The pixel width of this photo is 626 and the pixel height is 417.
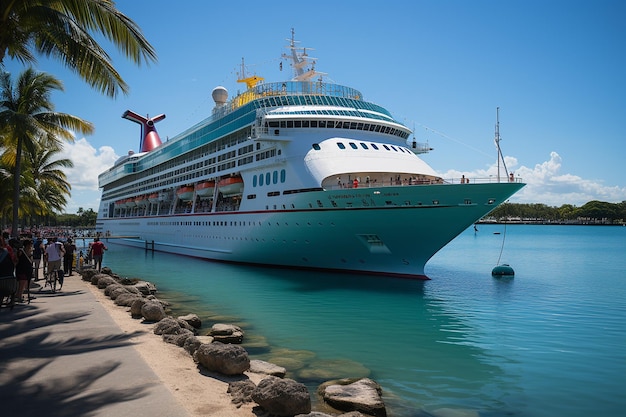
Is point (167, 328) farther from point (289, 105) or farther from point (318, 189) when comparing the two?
point (289, 105)

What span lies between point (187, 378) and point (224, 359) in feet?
2.39

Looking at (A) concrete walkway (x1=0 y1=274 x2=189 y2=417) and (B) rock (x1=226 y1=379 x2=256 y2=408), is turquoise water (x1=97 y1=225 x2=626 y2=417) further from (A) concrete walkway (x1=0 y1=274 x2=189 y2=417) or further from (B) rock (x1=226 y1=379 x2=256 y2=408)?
(A) concrete walkway (x1=0 y1=274 x2=189 y2=417)

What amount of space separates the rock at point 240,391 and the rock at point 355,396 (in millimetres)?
1501

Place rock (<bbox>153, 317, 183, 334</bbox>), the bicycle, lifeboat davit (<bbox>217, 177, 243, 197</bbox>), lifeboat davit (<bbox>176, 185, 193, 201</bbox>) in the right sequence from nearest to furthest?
1. rock (<bbox>153, 317, 183, 334</bbox>)
2. the bicycle
3. lifeboat davit (<bbox>217, 177, 243, 197</bbox>)
4. lifeboat davit (<bbox>176, 185, 193, 201</bbox>)

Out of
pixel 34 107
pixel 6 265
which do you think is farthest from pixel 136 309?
pixel 34 107

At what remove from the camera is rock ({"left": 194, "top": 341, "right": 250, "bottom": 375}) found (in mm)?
7781

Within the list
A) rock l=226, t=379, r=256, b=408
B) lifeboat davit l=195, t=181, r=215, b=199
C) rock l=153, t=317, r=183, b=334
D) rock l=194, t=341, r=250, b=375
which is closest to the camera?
rock l=226, t=379, r=256, b=408

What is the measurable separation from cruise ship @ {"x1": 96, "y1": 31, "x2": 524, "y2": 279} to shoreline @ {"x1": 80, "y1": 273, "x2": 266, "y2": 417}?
12895 mm

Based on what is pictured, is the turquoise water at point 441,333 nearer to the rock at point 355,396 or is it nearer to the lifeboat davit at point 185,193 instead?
the rock at point 355,396

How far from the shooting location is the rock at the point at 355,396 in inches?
281

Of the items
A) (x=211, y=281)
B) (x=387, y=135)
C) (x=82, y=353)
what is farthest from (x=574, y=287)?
(x=82, y=353)

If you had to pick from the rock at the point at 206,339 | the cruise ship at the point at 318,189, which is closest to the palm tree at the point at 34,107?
the cruise ship at the point at 318,189

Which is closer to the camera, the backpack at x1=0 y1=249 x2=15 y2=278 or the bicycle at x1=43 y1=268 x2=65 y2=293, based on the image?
the backpack at x1=0 y1=249 x2=15 y2=278

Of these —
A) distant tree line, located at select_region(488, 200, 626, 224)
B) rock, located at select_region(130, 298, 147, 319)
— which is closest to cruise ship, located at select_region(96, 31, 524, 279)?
rock, located at select_region(130, 298, 147, 319)
